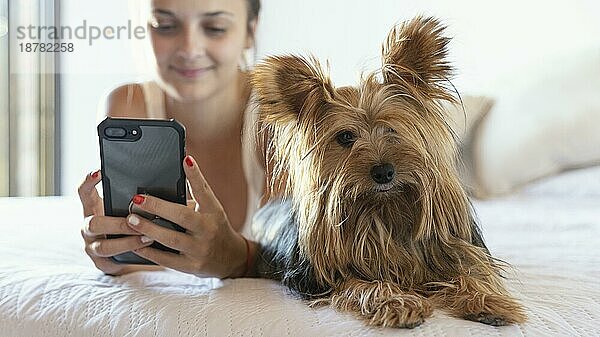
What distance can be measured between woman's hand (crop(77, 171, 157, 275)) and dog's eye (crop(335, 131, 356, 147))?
1.04 feet

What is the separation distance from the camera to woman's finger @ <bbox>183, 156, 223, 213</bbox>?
1197 millimetres

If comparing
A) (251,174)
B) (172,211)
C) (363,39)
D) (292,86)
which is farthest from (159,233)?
(363,39)

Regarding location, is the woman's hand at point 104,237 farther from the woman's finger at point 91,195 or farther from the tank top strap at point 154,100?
the tank top strap at point 154,100

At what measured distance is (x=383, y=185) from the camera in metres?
1.06

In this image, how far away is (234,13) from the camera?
1502mm

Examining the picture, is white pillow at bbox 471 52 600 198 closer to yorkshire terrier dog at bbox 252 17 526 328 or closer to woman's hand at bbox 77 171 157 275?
yorkshire terrier dog at bbox 252 17 526 328

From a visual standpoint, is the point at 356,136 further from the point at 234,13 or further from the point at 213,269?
the point at 234,13

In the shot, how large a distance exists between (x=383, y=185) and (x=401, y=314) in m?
0.16

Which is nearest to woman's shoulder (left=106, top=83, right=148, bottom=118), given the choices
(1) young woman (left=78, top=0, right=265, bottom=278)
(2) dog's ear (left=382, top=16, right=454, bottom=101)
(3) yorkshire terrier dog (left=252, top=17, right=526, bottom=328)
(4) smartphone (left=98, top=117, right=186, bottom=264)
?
(1) young woman (left=78, top=0, right=265, bottom=278)

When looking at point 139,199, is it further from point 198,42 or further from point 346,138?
point 198,42

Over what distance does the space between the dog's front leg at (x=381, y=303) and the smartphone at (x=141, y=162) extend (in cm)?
27

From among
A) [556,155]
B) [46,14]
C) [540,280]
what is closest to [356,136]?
[540,280]

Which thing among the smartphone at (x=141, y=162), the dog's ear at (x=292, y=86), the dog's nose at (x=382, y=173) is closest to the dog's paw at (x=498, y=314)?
the dog's nose at (x=382, y=173)

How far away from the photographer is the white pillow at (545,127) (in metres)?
1.60
